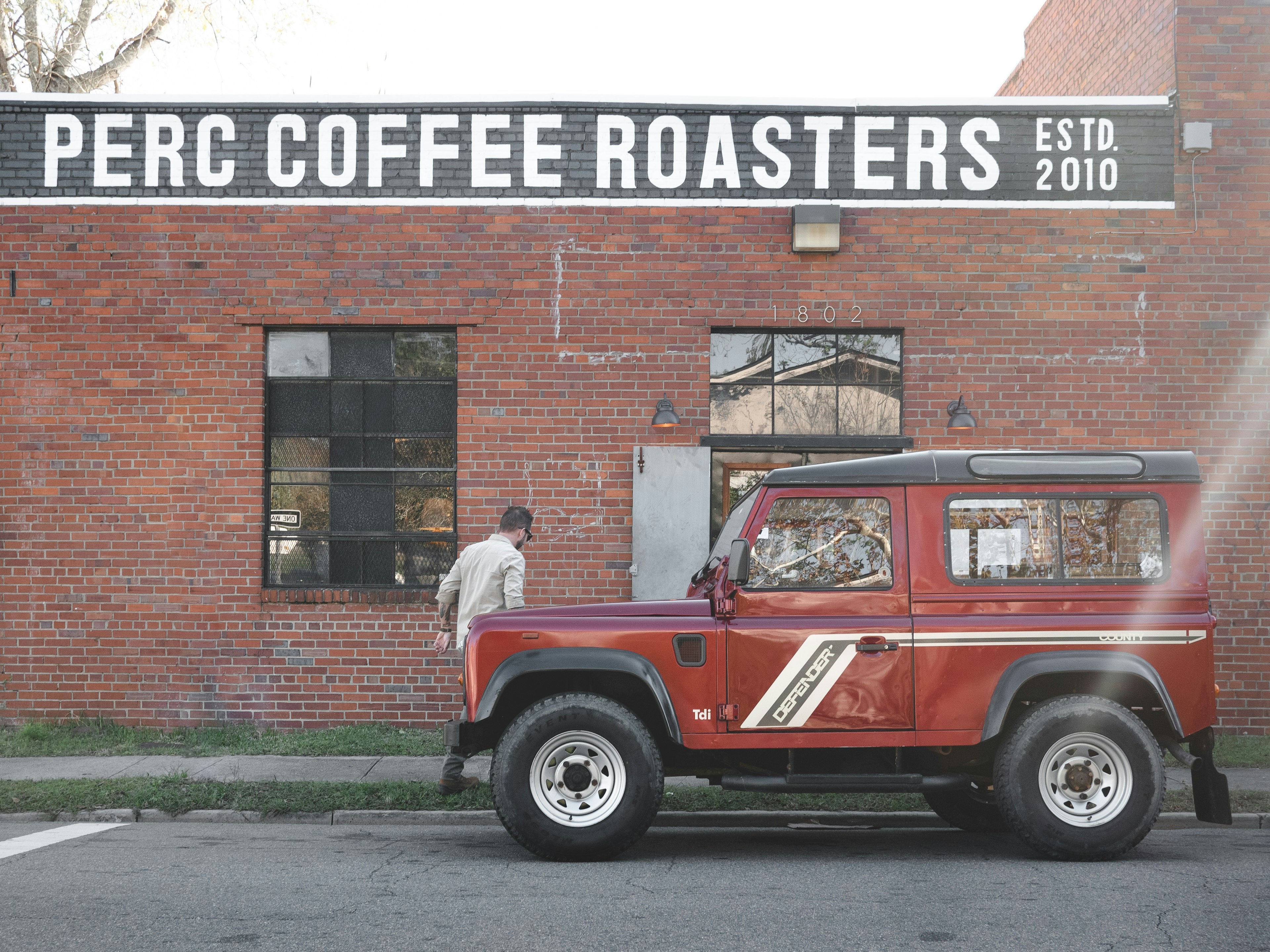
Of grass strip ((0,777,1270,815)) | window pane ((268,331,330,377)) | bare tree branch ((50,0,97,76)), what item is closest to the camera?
grass strip ((0,777,1270,815))

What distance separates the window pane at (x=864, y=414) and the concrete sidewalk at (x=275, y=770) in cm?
362

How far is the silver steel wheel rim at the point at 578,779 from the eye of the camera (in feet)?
19.0

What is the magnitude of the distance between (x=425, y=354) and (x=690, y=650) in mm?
5118

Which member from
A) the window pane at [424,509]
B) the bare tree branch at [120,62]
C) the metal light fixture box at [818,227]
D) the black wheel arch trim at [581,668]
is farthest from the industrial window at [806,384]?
the bare tree branch at [120,62]

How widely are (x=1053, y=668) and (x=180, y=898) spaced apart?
4590 millimetres

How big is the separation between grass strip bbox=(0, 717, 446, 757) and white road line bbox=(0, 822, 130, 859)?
1844 millimetres

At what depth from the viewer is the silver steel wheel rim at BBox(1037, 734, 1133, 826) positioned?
579 cm

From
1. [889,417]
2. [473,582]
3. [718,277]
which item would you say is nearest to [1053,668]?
[473,582]

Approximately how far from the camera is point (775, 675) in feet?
19.3

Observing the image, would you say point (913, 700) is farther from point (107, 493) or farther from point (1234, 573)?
point (107, 493)

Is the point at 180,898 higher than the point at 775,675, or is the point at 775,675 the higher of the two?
the point at 775,675

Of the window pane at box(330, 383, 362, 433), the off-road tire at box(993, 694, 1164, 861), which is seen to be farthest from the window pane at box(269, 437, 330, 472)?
the off-road tire at box(993, 694, 1164, 861)

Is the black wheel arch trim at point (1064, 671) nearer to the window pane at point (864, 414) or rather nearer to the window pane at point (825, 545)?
the window pane at point (825, 545)

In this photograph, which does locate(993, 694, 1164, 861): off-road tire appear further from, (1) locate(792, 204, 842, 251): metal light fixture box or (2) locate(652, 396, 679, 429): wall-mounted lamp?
(1) locate(792, 204, 842, 251): metal light fixture box
